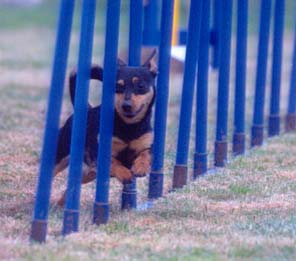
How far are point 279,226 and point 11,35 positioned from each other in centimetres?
1614

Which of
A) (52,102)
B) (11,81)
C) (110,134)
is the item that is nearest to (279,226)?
(110,134)

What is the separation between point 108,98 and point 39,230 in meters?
1.00

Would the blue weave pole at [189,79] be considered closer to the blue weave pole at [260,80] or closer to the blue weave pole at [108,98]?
the blue weave pole at [108,98]

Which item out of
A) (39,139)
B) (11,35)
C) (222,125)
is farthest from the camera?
(11,35)

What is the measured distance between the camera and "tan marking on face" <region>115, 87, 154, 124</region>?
730 cm

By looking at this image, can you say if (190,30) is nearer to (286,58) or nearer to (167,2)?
(167,2)

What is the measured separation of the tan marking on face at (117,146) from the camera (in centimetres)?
741

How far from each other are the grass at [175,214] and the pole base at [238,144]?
0.42ft

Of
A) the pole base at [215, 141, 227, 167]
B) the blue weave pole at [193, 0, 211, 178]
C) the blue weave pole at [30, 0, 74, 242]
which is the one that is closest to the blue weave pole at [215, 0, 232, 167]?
the pole base at [215, 141, 227, 167]

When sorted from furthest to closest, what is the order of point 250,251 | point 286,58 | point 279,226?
point 286,58 < point 279,226 < point 250,251

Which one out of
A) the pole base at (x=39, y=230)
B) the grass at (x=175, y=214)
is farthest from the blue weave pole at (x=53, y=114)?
the grass at (x=175, y=214)

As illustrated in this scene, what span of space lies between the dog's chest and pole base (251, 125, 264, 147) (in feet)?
9.60

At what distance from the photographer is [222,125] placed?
9.37 m

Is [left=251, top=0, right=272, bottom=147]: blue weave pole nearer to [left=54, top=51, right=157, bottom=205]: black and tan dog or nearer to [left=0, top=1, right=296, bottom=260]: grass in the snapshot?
[left=0, top=1, right=296, bottom=260]: grass
